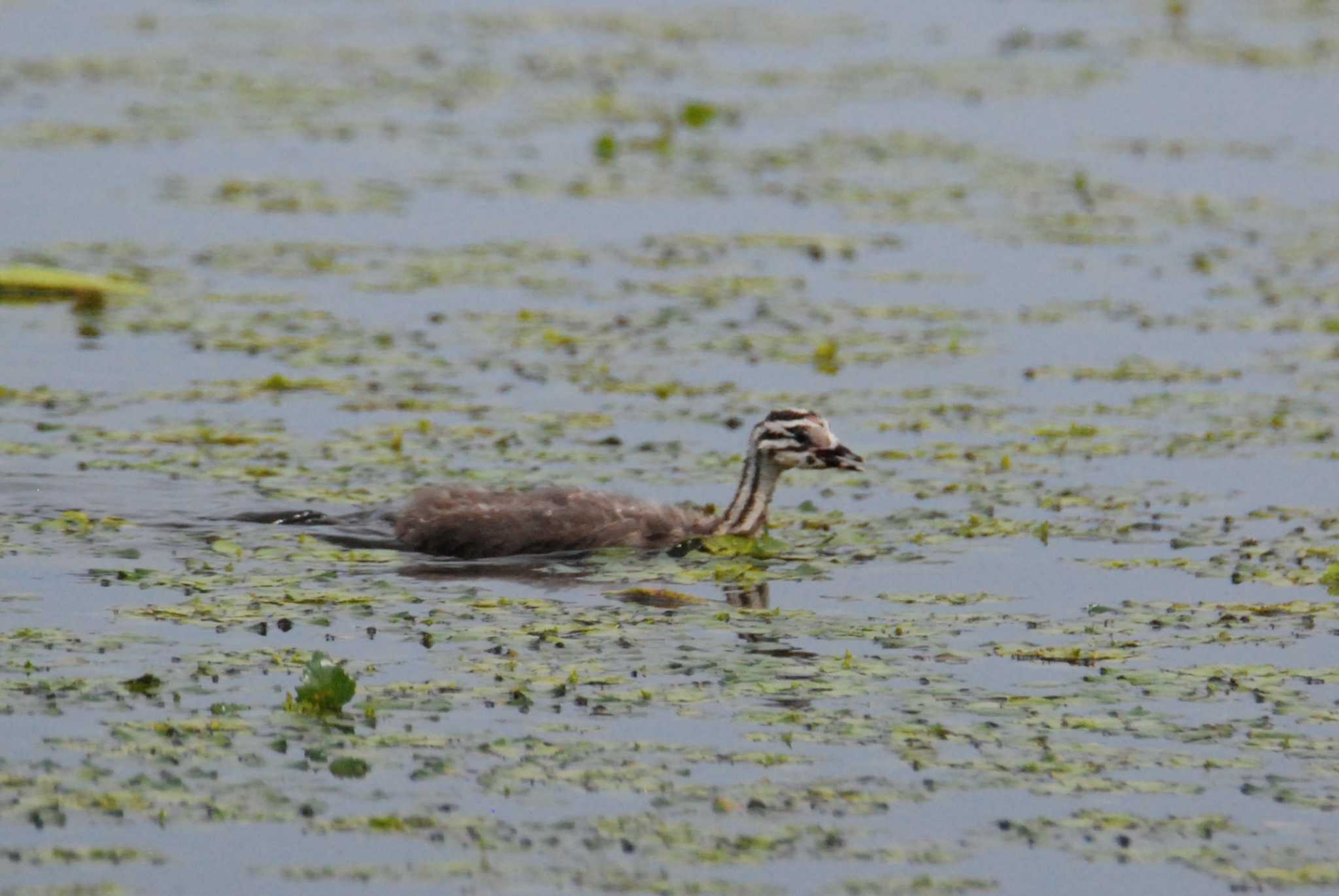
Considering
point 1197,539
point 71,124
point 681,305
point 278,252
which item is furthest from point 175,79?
point 1197,539

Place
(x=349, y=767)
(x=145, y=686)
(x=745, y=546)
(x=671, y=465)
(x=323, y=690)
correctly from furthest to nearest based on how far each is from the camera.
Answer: (x=671, y=465)
(x=745, y=546)
(x=145, y=686)
(x=323, y=690)
(x=349, y=767)

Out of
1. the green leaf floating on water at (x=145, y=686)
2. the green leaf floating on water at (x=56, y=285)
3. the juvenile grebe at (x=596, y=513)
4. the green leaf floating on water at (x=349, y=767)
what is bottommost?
the green leaf floating on water at (x=349, y=767)

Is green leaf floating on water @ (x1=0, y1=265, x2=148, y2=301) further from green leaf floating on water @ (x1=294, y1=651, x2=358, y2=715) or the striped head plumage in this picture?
green leaf floating on water @ (x1=294, y1=651, x2=358, y2=715)

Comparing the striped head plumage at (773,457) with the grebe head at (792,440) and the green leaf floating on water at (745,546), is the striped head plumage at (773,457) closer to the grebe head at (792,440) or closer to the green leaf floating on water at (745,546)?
the grebe head at (792,440)

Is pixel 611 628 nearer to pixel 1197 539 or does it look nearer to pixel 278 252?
pixel 1197 539

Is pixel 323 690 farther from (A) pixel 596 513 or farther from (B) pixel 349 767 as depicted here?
(A) pixel 596 513

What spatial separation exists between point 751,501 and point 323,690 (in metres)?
Result: 4.63

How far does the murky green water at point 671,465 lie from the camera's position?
10.1 metres

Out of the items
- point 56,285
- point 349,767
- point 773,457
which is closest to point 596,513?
point 773,457

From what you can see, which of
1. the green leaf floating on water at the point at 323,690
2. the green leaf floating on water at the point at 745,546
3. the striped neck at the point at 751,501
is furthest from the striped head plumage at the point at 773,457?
the green leaf floating on water at the point at 323,690

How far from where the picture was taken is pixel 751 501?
15219 millimetres

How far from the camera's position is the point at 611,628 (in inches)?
510

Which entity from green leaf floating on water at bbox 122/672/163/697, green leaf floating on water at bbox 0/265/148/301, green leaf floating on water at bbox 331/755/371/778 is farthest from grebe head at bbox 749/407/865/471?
green leaf floating on water at bbox 0/265/148/301

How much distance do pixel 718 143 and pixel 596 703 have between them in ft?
64.1
